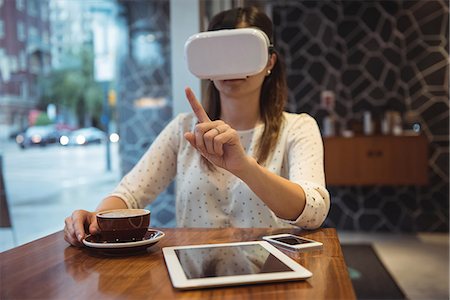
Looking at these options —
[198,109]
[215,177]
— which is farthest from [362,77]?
[198,109]

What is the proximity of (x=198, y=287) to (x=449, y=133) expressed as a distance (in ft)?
14.9

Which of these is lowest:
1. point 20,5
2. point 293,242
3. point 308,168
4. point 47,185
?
point 47,185

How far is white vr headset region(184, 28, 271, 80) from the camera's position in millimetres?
1034

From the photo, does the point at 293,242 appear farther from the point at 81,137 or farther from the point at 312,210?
the point at 81,137

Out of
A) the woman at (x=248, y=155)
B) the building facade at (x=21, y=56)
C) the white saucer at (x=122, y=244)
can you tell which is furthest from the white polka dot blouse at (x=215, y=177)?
the building facade at (x=21, y=56)

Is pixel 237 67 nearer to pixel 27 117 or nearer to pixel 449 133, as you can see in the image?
pixel 27 117

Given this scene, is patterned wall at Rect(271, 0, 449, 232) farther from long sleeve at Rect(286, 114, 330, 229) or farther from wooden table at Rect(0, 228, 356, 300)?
wooden table at Rect(0, 228, 356, 300)

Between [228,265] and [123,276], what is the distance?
17 centimetres

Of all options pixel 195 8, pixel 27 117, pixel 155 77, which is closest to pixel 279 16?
pixel 155 77

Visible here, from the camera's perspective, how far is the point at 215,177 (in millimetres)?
1427

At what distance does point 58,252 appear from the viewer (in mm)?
934

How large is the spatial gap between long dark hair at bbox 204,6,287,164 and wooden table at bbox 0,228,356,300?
0.49 meters

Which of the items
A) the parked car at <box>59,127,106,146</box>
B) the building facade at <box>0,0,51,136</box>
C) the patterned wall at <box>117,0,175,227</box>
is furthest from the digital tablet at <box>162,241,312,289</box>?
the patterned wall at <box>117,0,175,227</box>

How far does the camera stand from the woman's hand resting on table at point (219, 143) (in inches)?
37.0
